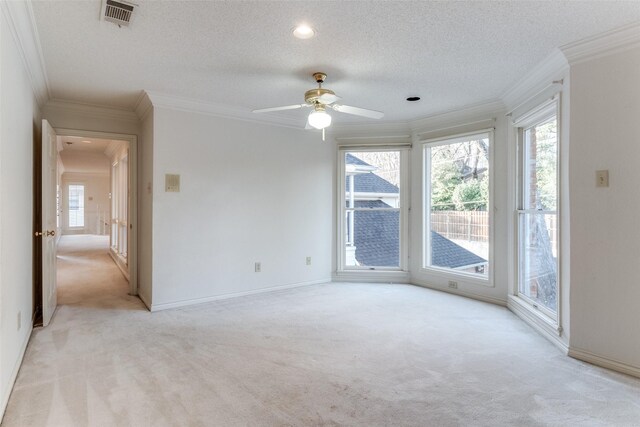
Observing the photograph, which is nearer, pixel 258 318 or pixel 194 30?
pixel 194 30

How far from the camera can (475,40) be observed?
2717mm

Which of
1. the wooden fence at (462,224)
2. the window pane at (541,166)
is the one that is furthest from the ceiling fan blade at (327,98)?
the wooden fence at (462,224)

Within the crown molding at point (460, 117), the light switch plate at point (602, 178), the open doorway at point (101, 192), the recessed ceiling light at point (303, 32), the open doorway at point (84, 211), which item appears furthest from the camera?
the open doorway at point (101, 192)

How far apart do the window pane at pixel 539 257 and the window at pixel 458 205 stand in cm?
59

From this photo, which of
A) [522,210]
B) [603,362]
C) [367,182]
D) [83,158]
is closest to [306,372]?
[603,362]

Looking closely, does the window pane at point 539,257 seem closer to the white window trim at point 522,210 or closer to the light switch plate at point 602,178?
the white window trim at point 522,210

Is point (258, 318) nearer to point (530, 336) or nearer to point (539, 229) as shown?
point (530, 336)

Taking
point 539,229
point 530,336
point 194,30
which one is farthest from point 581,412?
point 194,30

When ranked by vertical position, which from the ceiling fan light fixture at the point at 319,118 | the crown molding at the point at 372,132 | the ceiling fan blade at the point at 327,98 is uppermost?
the crown molding at the point at 372,132

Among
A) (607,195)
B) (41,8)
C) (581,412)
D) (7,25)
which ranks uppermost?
(41,8)

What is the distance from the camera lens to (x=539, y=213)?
3.59 m

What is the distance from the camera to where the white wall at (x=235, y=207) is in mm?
4145

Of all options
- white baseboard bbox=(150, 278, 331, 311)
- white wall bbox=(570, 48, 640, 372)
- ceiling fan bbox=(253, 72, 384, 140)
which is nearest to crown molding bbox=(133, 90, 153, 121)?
ceiling fan bbox=(253, 72, 384, 140)

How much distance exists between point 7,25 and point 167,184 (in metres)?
2.10
